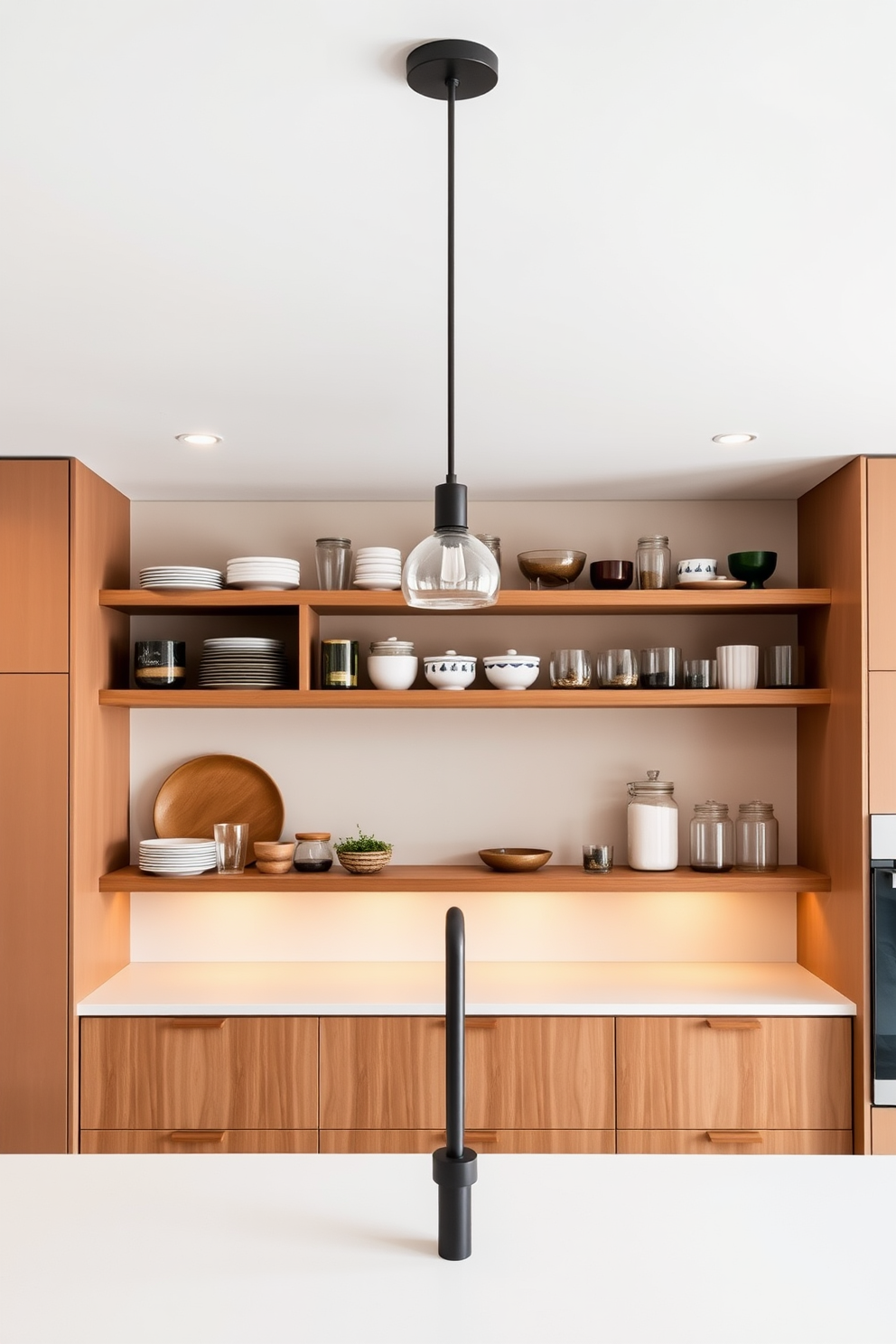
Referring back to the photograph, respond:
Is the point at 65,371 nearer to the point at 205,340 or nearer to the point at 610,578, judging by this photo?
the point at 205,340

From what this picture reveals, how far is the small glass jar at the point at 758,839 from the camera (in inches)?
137

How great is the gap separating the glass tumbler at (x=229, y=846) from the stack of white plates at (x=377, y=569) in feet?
2.90

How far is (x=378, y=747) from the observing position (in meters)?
3.72

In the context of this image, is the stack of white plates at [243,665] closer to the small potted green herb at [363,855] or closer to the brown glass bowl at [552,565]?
the small potted green herb at [363,855]

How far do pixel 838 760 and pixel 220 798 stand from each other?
1998 mm

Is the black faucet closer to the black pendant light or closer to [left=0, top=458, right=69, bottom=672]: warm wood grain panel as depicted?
the black pendant light

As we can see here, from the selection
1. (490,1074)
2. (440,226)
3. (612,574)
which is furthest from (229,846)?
(440,226)

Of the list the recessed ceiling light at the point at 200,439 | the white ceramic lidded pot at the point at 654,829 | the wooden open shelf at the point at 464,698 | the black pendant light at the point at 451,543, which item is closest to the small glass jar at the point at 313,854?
the wooden open shelf at the point at 464,698

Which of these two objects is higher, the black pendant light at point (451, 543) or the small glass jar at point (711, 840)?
the black pendant light at point (451, 543)

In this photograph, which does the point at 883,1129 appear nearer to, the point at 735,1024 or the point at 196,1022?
the point at 735,1024

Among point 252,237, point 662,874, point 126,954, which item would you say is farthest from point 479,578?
point 126,954

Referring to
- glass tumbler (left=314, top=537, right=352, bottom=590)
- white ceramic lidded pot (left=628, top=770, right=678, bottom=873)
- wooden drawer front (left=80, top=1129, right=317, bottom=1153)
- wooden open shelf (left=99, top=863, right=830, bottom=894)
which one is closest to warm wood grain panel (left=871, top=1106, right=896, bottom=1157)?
wooden open shelf (left=99, top=863, right=830, bottom=894)

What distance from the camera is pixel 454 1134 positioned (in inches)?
50.3
